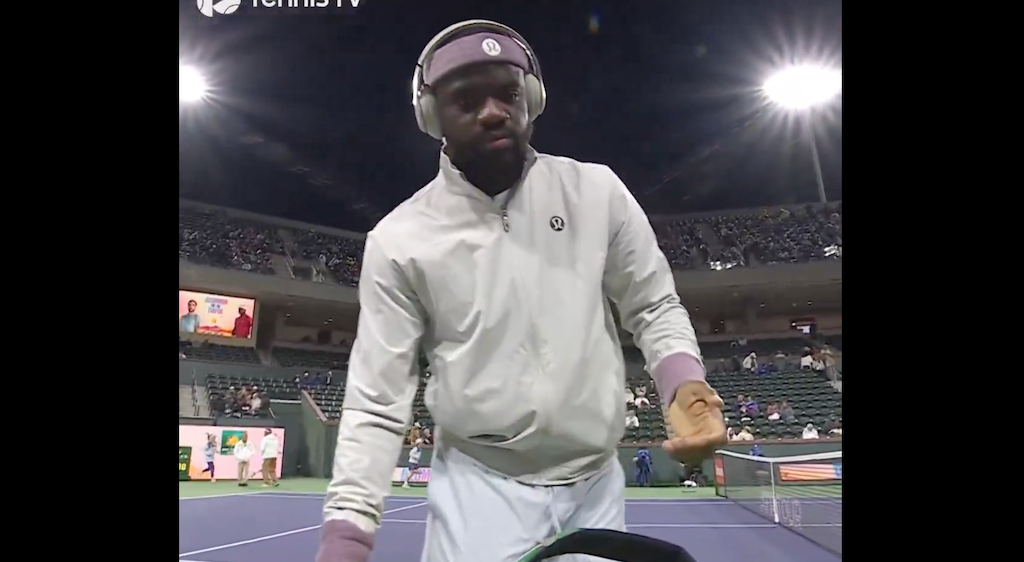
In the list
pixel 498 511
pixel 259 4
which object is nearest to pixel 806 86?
pixel 498 511


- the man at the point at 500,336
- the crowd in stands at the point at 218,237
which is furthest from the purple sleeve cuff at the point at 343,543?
the crowd in stands at the point at 218,237

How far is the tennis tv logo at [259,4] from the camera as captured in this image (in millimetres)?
1599

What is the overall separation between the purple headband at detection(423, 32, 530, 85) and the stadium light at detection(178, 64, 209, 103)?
564 millimetres

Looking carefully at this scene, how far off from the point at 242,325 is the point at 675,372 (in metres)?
0.86

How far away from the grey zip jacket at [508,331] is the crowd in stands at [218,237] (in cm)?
41

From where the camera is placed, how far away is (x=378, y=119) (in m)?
1.59

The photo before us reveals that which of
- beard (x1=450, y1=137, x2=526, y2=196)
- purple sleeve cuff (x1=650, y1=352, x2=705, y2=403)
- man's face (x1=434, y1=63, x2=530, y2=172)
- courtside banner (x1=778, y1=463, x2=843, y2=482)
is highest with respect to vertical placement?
man's face (x1=434, y1=63, x2=530, y2=172)

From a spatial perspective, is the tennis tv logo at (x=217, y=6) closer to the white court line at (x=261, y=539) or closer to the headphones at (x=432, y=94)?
the headphones at (x=432, y=94)

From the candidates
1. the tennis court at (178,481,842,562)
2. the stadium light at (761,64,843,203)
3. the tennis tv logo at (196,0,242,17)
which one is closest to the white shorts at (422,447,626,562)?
A: the tennis court at (178,481,842,562)

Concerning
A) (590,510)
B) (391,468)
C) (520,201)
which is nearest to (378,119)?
(520,201)

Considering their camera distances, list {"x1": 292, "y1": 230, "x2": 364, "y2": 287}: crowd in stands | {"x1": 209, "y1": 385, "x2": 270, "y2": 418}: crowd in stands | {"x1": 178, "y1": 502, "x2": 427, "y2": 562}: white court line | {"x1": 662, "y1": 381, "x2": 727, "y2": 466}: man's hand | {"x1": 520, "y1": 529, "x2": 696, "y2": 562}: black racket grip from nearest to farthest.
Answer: {"x1": 520, "y1": 529, "x2": 696, "y2": 562}: black racket grip
{"x1": 662, "y1": 381, "x2": 727, "y2": 466}: man's hand
{"x1": 178, "y1": 502, "x2": 427, "y2": 562}: white court line
{"x1": 292, "y1": 230, "x2": 364, "y2": 287}: crowd in stands
{"x1": 209, "y1": 385, "x2": 270, "y2": 418}: crowd in stands

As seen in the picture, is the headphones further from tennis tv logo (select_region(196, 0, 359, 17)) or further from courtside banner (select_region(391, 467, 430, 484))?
courtside banner (select_region(391, 467, 430, 484))

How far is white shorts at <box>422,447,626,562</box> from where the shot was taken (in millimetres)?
1205
